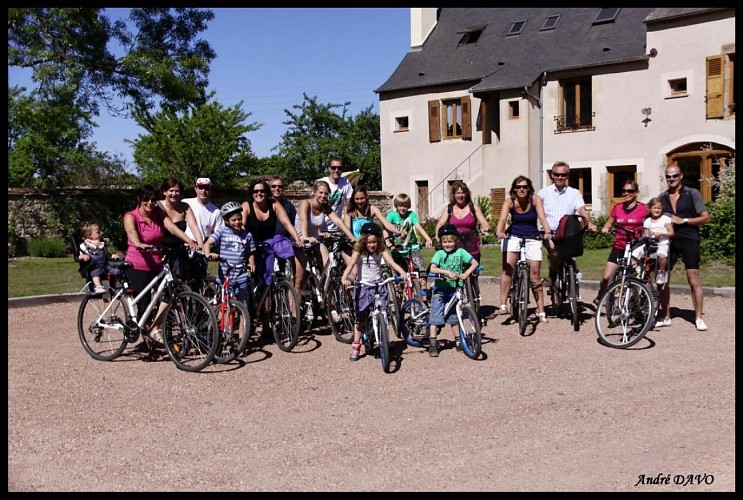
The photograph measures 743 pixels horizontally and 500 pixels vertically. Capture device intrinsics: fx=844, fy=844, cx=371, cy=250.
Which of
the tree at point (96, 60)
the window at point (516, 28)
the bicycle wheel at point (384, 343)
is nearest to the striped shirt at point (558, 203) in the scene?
the bicycle wheel at point (384, 343)

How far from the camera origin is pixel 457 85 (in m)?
32.5

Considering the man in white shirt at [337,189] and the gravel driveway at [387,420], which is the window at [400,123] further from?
the gravel driveway at [387,420]

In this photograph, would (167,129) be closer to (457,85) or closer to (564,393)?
(457,85)

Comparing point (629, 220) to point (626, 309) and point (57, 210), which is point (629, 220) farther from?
point (57, 210)

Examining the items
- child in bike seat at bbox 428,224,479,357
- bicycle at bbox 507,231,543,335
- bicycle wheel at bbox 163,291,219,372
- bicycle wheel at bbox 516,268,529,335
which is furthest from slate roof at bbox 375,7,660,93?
bicycle wheel at bbox 163,291,219,372

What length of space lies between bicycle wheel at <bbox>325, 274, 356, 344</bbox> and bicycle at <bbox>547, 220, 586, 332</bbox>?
8.37 feet

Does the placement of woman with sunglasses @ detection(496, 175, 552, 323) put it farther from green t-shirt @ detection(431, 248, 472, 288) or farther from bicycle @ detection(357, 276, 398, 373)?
bicycle @ detection(357, 276, 398, 373)

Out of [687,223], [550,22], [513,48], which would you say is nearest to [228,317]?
[687,223]

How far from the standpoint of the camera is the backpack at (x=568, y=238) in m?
9.88

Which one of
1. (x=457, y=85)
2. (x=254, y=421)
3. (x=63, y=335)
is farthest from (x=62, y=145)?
(x=254, y=421)

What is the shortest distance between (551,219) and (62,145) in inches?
2258

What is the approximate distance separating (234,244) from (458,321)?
7.69ft

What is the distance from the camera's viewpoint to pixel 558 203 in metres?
10.2

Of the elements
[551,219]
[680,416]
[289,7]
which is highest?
[289,7]
